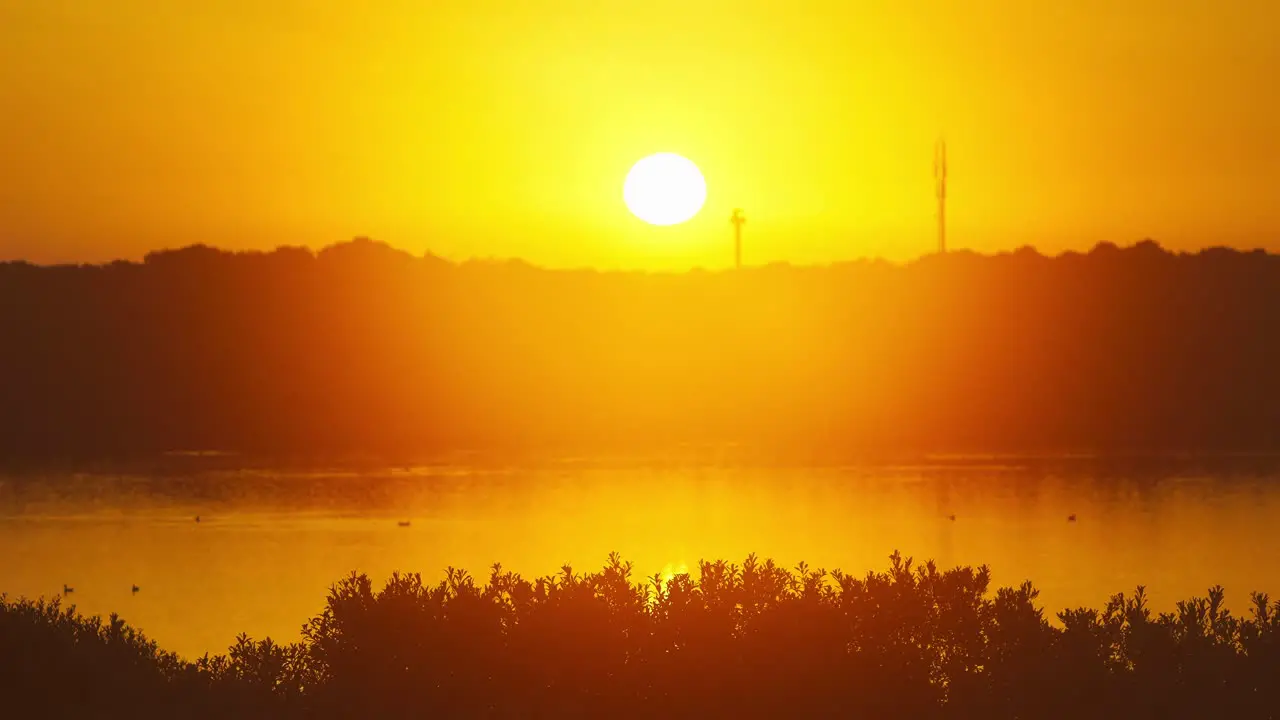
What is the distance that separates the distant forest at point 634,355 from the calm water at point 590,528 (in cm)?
3113

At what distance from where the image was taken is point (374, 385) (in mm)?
140250

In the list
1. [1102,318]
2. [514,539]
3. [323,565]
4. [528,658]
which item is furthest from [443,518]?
[1102,318]

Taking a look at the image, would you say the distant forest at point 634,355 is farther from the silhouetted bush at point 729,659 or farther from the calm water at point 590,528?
the silhouetted bush at point 729,659

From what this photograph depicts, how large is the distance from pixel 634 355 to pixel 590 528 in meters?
77.4

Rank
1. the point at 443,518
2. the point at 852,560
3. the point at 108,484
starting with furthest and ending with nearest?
1. the point at 108,484
2. the point at 443,518
3. the point at 852,560

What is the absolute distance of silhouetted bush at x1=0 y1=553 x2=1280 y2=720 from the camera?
565 inches

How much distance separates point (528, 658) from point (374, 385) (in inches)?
5016

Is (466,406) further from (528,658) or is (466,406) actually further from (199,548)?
(528,658)

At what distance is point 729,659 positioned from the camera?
14789mm

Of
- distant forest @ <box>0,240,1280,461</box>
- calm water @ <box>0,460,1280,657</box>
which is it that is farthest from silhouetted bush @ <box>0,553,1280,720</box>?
distant forest @ <box>0,240,1280,461</box>

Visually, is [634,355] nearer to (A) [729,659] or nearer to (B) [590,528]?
(B) [590,528]

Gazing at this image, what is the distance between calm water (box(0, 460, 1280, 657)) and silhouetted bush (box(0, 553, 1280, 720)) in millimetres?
22252

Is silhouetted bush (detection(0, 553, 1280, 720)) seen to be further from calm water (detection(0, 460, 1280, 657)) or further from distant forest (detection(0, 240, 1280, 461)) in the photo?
distant forest (detection(0, 240, 1280, 461))

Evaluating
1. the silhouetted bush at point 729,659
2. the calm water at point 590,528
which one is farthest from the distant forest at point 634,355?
the silhouetted bush at point 729,659
